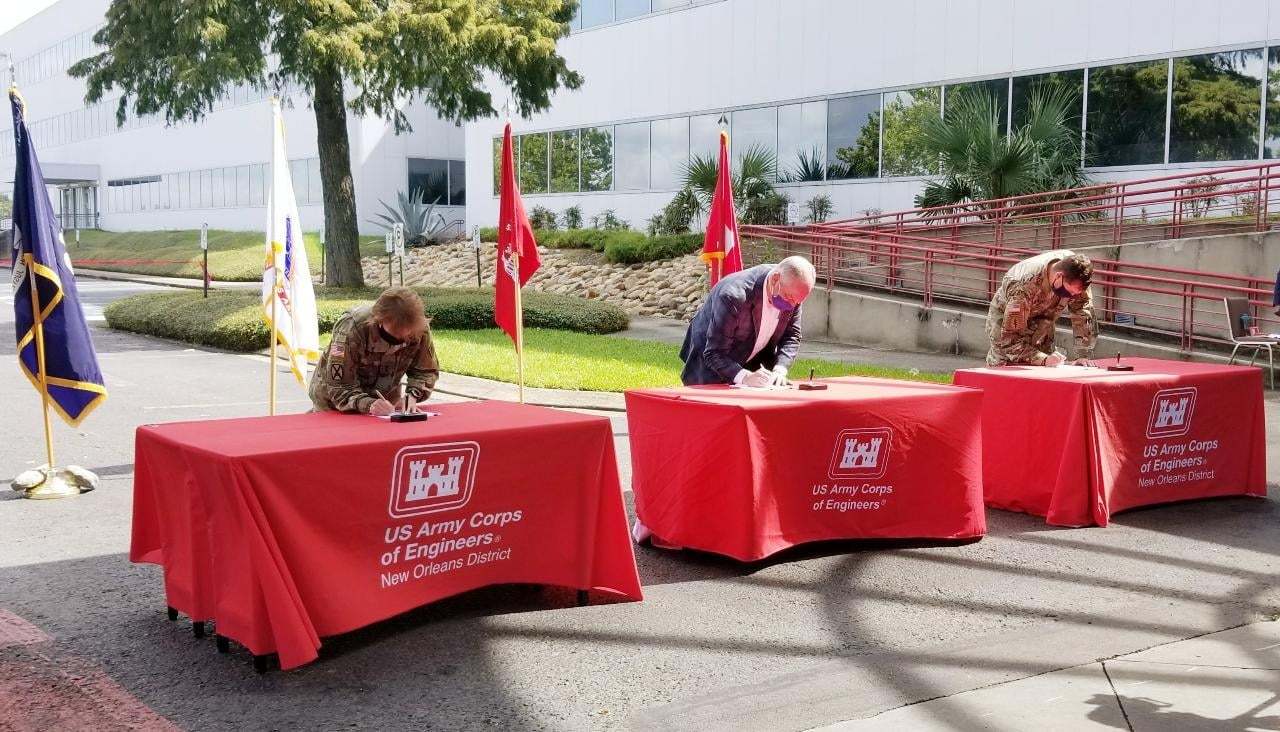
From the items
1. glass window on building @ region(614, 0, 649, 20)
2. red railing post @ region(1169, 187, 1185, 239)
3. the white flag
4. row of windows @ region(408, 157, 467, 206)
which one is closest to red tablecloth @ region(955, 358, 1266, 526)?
the white flag

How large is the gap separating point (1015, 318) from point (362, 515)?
5472 mm

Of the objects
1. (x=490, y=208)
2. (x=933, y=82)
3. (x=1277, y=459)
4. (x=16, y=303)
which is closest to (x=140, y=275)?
(x=490, y=208)

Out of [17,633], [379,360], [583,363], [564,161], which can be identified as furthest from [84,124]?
[17,633]

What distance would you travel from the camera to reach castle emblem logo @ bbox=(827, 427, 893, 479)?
6993mm

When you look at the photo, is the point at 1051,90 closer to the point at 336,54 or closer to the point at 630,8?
the point at 336,54

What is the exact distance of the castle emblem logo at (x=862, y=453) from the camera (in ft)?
22.9

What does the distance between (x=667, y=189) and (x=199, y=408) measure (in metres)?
19.8

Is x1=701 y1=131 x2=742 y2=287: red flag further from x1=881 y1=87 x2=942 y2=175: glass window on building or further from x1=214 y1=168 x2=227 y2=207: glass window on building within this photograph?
x1=214 y1=168 x2=227 y2=207: glass window on building

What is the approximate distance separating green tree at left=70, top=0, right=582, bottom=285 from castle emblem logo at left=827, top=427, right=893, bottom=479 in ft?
53.9

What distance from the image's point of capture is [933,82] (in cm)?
2478

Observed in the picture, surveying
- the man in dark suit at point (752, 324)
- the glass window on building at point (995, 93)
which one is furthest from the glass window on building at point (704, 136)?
the man in dark suit at point (752, 324)

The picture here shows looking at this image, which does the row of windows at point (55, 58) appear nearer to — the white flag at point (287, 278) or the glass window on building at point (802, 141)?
the glass window on building at point (802, 141)

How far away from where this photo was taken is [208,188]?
2190 inches

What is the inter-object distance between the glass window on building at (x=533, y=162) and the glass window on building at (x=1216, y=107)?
62.7 ft
